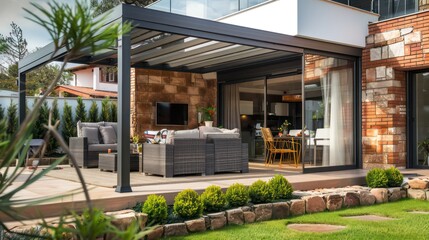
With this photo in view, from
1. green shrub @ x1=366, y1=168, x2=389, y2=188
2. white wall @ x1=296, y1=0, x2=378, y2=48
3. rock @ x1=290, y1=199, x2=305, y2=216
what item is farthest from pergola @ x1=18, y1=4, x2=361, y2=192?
green shrub @ x1=366, y1=168, x2=389, y2=188

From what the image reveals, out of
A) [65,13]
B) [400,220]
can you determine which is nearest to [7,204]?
[65,13]

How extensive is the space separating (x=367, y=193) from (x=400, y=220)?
4.36 feet

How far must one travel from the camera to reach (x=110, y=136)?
9.80 meters

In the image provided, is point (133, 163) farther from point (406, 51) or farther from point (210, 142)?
point (406, 51)

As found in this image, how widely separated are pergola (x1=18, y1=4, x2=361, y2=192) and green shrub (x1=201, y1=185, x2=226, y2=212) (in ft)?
3.20

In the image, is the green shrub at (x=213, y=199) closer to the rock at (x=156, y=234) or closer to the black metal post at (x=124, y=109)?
the rock at (x=156, y=234)

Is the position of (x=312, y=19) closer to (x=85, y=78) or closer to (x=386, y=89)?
(x=386, y=89)

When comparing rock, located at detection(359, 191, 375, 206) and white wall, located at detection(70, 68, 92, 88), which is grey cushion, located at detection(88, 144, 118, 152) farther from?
white wall, located at detection(70, 68, 92, 88)

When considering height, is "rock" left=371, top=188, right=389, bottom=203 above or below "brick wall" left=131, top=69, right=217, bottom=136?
below

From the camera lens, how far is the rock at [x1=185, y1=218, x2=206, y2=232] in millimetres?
4875

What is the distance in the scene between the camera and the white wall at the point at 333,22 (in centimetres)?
823

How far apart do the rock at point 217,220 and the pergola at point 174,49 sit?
3.67 ft

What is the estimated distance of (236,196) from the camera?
18.0ft

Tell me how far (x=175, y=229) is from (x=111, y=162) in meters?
3.51
